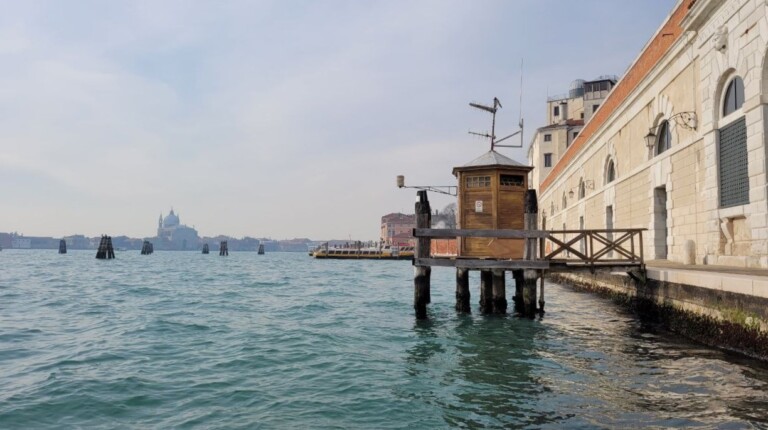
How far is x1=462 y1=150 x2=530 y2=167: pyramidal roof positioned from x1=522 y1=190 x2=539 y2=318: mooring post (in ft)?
5.42

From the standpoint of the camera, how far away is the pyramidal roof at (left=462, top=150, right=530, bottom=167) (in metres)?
13.9

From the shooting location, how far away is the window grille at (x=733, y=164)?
1091cm

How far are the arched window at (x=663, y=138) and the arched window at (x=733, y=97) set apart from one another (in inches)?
152

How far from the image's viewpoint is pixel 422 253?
12781mm

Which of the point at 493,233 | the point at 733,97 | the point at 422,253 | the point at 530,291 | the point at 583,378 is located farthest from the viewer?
the point at 422,253

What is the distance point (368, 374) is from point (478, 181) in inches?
297

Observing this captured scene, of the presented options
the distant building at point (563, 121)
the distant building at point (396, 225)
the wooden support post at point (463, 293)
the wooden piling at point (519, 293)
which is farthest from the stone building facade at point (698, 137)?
the distant building at point (396, 225)

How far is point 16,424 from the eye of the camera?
580 centimetres

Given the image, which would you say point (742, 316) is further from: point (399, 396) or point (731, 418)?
point (399, 396)

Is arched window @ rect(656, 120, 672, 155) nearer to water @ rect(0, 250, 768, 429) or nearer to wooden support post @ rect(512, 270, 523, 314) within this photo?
water @ rect(0, 250, 768, 429)

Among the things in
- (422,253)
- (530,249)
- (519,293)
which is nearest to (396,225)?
(519,293)

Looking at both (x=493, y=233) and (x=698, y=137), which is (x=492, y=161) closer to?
(x=493, y=233)

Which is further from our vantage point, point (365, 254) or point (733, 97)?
point (365, 254)

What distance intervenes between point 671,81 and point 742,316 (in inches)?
387
